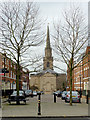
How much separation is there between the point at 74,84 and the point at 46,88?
185 ft

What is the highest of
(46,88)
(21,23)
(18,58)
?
(21,23)

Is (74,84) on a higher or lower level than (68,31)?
lower

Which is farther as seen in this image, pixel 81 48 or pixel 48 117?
pixel 81 48

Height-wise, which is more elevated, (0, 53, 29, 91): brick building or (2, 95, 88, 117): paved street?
(0, 53, 29, 91): brick building

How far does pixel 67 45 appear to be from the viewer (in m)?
23.7

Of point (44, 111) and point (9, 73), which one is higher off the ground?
point (9, 73)

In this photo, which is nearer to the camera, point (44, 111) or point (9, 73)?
point (44, 111)

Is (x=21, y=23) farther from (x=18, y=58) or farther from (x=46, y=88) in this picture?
(x=46, y=88)

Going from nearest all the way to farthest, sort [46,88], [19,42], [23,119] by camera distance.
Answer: [23,119]
[19,42]
[46,88]

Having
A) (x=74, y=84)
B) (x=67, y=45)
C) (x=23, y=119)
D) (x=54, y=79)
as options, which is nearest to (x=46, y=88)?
(x=54, y=79)

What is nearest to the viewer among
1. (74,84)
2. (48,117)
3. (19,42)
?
(48,117)

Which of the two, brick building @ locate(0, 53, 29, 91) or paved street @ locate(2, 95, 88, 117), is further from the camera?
brick building @ locate(0, 53, 29, 91)

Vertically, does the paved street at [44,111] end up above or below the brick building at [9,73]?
below

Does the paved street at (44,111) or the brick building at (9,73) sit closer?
the paved street at (44,111)
